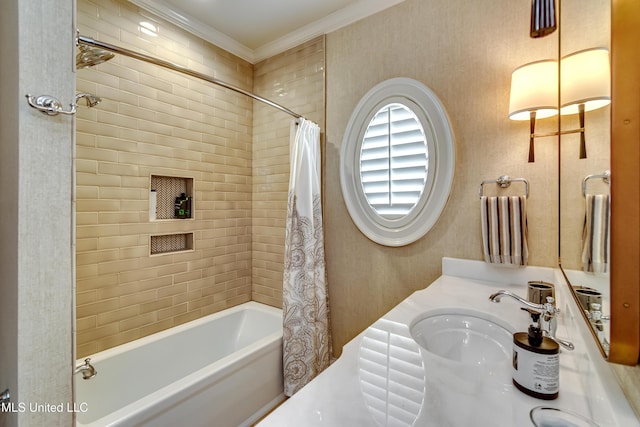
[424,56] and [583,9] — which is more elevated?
[424,56]

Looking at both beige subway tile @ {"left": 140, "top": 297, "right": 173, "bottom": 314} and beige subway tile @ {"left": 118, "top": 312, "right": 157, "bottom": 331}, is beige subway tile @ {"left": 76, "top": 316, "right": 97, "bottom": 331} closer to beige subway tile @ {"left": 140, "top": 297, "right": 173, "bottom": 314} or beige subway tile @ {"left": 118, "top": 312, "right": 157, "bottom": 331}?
beige subway tile @ {"left": 118, "top": 312, "right": 157, "bottom": 331}

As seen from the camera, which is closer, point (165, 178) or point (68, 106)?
point (68, 106)

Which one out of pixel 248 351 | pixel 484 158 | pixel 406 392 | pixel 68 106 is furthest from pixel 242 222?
pixel 406 392

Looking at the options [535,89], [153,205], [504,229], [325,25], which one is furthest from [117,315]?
[535,89]

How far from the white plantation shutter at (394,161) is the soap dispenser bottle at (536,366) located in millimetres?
1235

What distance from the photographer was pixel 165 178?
83.7 inches

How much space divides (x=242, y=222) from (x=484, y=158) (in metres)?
1.97

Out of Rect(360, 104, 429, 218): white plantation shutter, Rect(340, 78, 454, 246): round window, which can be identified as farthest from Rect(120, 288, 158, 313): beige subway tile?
Rect(360, 104, 429, 218): white plantation shutter

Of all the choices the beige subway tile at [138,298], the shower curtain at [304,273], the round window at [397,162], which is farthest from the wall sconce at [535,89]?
the beige subway tile at [138,298]

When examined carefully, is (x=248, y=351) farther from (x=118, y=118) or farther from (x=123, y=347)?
(x=118, y=118)

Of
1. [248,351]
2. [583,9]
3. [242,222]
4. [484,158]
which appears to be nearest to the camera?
[583,9]

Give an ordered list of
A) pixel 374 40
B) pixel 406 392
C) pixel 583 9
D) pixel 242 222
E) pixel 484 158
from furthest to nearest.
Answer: pixel 242 222, pixel 374 40, pixel 484 158, pixel 583 9, pixel 406 392

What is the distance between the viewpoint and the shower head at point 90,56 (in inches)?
51.6

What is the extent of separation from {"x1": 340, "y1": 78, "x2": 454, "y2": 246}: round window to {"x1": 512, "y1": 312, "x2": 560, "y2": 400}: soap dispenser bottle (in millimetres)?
1122
